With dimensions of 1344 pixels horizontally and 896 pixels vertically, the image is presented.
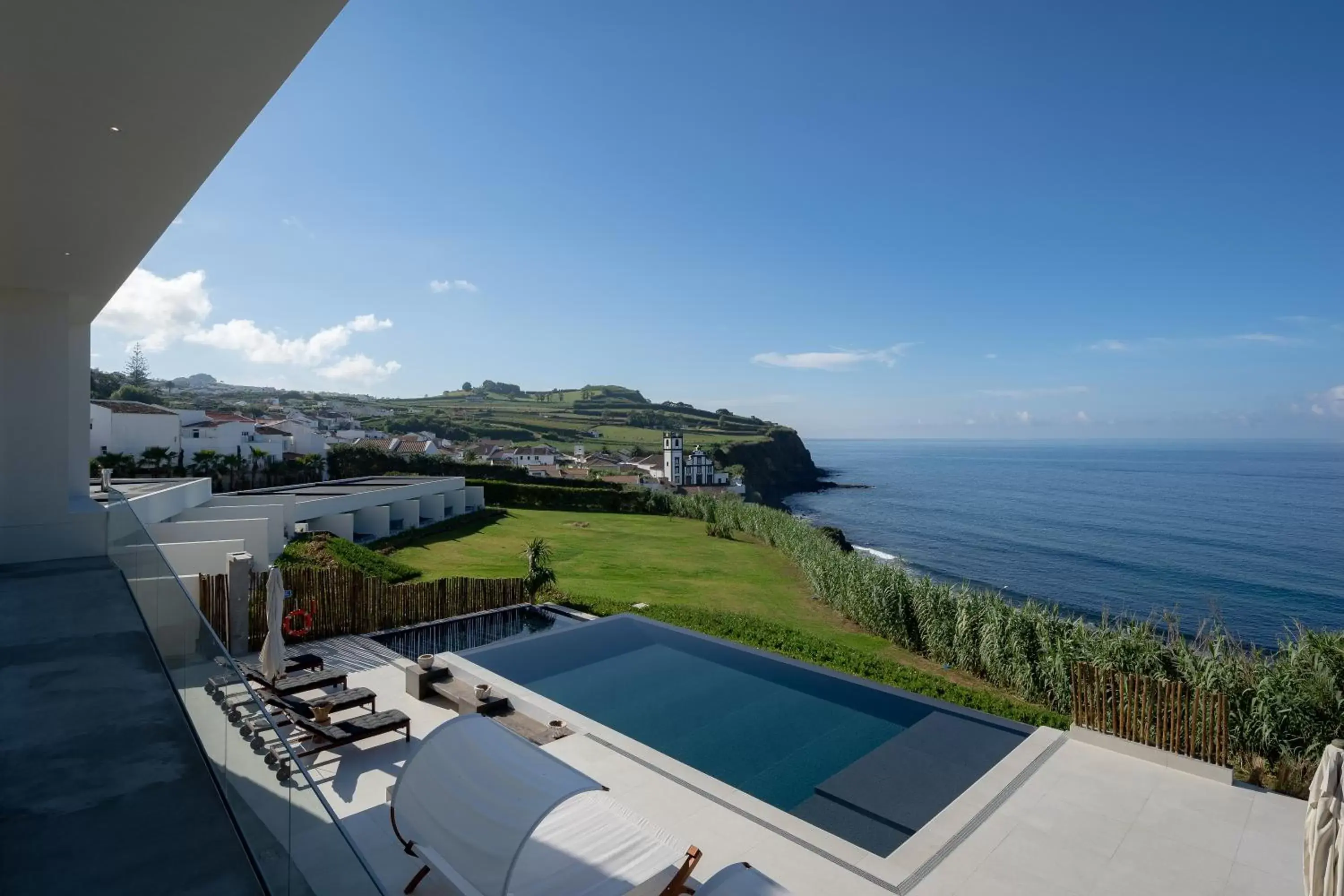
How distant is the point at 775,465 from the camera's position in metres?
96.1

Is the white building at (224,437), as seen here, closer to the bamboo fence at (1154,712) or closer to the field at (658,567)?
the field at (658,567)

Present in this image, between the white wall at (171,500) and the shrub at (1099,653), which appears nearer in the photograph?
the shrub at (1099,653)

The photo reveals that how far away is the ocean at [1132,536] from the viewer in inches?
1291

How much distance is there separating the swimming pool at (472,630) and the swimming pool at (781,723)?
1162 millimetres

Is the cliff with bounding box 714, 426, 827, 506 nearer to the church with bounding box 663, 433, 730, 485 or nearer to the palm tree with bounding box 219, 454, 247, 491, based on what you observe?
the church with bounding box 663, 433, 730, 485

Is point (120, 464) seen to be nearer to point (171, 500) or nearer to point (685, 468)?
point (171, 500)

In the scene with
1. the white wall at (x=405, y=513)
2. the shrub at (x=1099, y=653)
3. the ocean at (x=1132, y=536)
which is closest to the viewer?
the shrub at (x=1099, y=653)

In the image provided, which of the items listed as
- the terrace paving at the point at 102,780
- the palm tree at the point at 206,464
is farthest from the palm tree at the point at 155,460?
the terrace paving at the point at 102,780

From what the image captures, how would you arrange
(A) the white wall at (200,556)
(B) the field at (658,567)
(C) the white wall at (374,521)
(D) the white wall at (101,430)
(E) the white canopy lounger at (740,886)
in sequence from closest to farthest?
(E) the white canopy lounger at (740,886) < (A) the white wall at (200,556) < (B) the field at (658,567) < (C) the white wall at (374,521) < (D) the white wall at (101,430)

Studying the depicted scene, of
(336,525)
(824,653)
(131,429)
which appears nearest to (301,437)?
(131,429)

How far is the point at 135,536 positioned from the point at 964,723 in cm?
1116

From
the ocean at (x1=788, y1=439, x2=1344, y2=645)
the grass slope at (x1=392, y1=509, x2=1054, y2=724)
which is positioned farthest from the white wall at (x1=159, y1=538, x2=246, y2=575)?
the ocean at (x1=788, y1=439, x2=1344, y2=645)

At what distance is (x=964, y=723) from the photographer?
8578 mm

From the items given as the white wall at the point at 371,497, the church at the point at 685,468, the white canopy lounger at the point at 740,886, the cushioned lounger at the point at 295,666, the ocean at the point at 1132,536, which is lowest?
the ocean at the point at 1132,536
